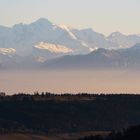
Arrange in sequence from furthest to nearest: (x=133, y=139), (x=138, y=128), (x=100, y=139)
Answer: (x=100, y=139) → (x=138, y=128) → (x=133, y=139)

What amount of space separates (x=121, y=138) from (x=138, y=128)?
7963 millimetres

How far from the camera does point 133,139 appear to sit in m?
161

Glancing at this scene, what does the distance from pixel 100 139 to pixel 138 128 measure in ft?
62.8

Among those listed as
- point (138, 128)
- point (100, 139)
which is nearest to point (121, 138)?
point (138, 128)

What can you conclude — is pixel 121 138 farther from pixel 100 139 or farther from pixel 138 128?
pixel 100 139

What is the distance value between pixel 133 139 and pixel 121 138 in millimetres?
9682

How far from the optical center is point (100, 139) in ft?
636

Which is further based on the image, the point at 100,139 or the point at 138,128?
the point at 100,139

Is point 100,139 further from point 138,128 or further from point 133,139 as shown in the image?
point 133,139

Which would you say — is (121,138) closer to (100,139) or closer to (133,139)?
(133,139)

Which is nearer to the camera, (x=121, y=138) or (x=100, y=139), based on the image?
(x=121, y=138)

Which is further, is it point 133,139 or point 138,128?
point 138,128

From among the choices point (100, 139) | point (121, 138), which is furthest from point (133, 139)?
point (100, 139)

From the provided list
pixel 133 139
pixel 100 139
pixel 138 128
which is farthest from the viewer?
pixel 100 139
